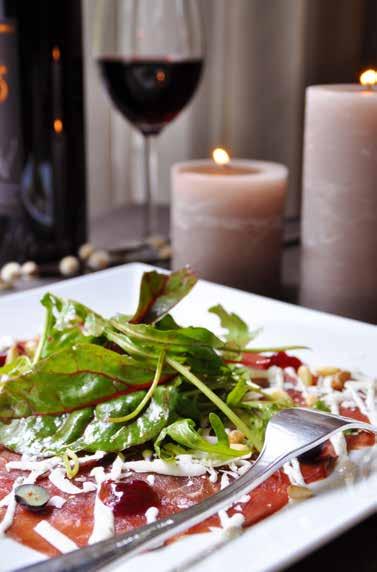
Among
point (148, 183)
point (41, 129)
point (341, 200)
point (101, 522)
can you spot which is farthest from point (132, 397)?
point (148, 183)

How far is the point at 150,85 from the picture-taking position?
1196mm

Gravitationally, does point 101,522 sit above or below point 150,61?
below

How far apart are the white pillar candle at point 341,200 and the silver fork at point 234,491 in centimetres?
40

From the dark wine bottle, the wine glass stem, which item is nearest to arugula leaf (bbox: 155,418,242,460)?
the dark wine bottle

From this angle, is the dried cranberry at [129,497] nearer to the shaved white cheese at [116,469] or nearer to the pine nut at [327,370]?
the shaved white cheese at [116,469]

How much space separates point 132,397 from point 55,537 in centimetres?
16

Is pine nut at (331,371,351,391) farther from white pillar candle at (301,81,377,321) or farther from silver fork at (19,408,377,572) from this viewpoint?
white pillar candle at (301,81,377,321)

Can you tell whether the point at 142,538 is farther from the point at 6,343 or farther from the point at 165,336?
the point at 6,343

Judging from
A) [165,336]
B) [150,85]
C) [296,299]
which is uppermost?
[150,85]

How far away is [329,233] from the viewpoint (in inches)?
39.4

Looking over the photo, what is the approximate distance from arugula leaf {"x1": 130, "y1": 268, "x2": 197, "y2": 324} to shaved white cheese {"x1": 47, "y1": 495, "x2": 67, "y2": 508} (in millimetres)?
187

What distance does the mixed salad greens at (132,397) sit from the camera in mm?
623

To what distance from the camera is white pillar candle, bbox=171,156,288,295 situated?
3.48 feet

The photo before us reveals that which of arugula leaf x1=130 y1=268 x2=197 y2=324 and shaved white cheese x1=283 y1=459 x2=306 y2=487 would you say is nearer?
shaved white cheese x1=283 y1=459 x2=306 y2=487
